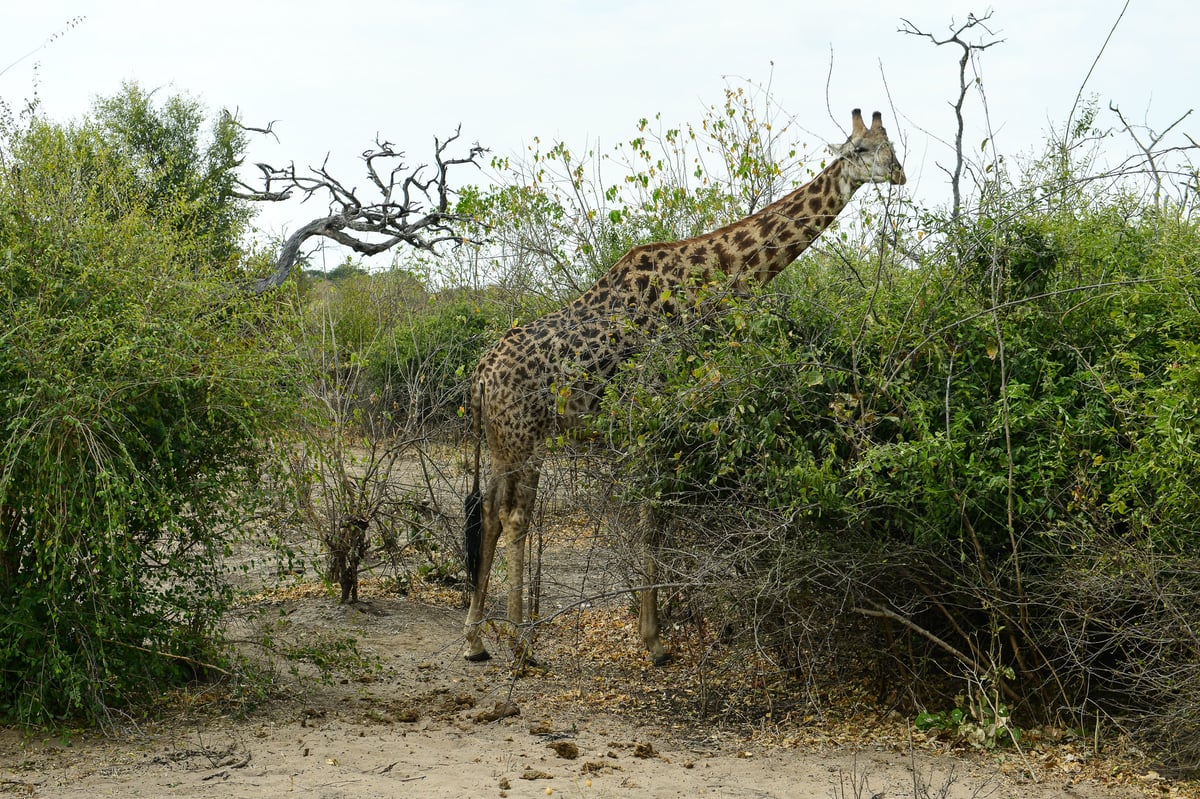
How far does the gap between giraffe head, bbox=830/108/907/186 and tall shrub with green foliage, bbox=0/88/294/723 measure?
12.0 feet

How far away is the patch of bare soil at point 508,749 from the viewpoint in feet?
16.2

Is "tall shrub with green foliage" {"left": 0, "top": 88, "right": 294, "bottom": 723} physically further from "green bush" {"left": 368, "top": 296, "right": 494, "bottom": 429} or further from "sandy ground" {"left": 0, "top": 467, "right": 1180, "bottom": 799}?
"green bush" {"left": 368, "top": 296, "right": 494, "bottom": 429}

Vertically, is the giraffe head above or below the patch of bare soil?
above

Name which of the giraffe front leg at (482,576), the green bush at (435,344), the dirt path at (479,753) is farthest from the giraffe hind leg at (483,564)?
the green bush at (435,344)

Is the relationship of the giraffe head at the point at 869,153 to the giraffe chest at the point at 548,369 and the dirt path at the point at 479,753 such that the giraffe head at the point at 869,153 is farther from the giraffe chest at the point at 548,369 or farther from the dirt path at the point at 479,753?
the dirt path at the point at 479,753

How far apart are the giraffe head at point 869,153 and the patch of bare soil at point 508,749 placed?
3.19 meters

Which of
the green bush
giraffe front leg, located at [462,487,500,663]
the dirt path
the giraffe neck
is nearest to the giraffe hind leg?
giraffe front leg, located at [462,487,500,663]

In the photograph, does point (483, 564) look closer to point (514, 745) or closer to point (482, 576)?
point (482, 576)

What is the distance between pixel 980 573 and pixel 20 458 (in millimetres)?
4458

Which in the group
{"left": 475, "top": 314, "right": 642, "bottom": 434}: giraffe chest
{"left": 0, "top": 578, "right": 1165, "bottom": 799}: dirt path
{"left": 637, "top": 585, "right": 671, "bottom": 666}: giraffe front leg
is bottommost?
{"left": 0, "top": 578, "right": 1165, "bottom": 799}: dirt path

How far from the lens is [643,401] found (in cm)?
589

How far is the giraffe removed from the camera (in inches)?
286

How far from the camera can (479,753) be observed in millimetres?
5527

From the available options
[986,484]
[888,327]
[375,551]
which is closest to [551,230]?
[375,551]
